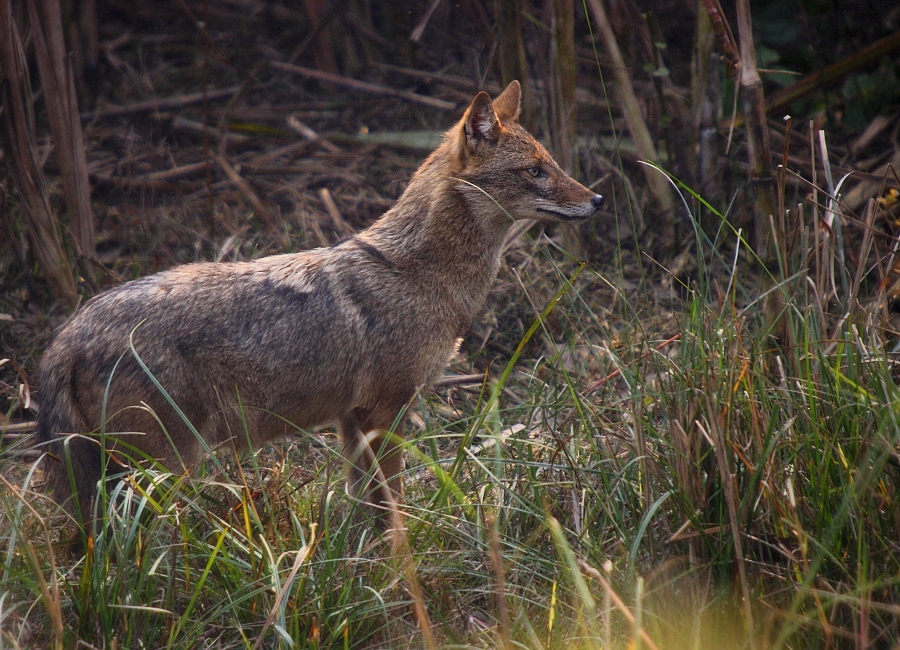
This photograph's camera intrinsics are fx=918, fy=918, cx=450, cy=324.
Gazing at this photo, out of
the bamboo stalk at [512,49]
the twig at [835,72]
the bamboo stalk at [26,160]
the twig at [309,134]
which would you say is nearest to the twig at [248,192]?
the twig at [309,134]

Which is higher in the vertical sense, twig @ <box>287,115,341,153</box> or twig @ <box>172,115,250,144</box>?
twig @ <box>172,115,250,144</box>

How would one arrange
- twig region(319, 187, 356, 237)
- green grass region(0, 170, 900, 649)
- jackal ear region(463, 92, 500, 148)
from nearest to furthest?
green grass region(0, 170, 900, 649) → jackal ear region(463, 92, 500, 148) → twig region(319, 187, 356, 237)

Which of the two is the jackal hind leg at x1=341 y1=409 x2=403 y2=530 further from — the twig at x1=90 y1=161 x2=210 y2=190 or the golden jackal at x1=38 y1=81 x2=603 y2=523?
the twig at x1=90 y1=161 x2=210 y2=190

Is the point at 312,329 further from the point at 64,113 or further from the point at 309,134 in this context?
the point at 309,134

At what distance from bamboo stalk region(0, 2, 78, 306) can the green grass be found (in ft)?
7.38

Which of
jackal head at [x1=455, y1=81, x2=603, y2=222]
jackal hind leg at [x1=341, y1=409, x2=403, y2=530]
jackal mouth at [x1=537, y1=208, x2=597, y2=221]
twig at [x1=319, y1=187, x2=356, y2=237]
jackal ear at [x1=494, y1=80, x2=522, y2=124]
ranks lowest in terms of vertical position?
jackal hind leg at [x1=341, y1=409, x2=403, y2=530]

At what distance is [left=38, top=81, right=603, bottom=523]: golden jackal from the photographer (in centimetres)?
379

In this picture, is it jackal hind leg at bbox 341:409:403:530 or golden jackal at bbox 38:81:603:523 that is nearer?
golden jackal at bbox 38:81:603:523

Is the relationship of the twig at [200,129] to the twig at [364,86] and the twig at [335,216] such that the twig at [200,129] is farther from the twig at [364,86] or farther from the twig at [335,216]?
the twig at [335,216]

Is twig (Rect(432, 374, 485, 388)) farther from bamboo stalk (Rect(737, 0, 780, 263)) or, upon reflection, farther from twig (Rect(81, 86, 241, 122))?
twig (Rect(81, 86, 241, 122))

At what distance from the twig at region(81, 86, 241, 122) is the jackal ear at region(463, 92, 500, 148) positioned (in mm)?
3658

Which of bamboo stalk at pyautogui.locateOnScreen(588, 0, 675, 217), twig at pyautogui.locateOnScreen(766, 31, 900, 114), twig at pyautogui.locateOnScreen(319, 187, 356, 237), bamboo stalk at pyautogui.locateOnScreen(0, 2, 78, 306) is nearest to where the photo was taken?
bamboo stalk at pyautogui.locateOnScreen(0, 2, 78, 306)

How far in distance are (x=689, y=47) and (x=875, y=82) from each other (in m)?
1.71

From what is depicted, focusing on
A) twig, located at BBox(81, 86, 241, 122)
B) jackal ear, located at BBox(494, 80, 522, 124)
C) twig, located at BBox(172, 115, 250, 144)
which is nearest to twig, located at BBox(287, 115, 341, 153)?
twig, located at BBox(172, 115, 250, 144)
